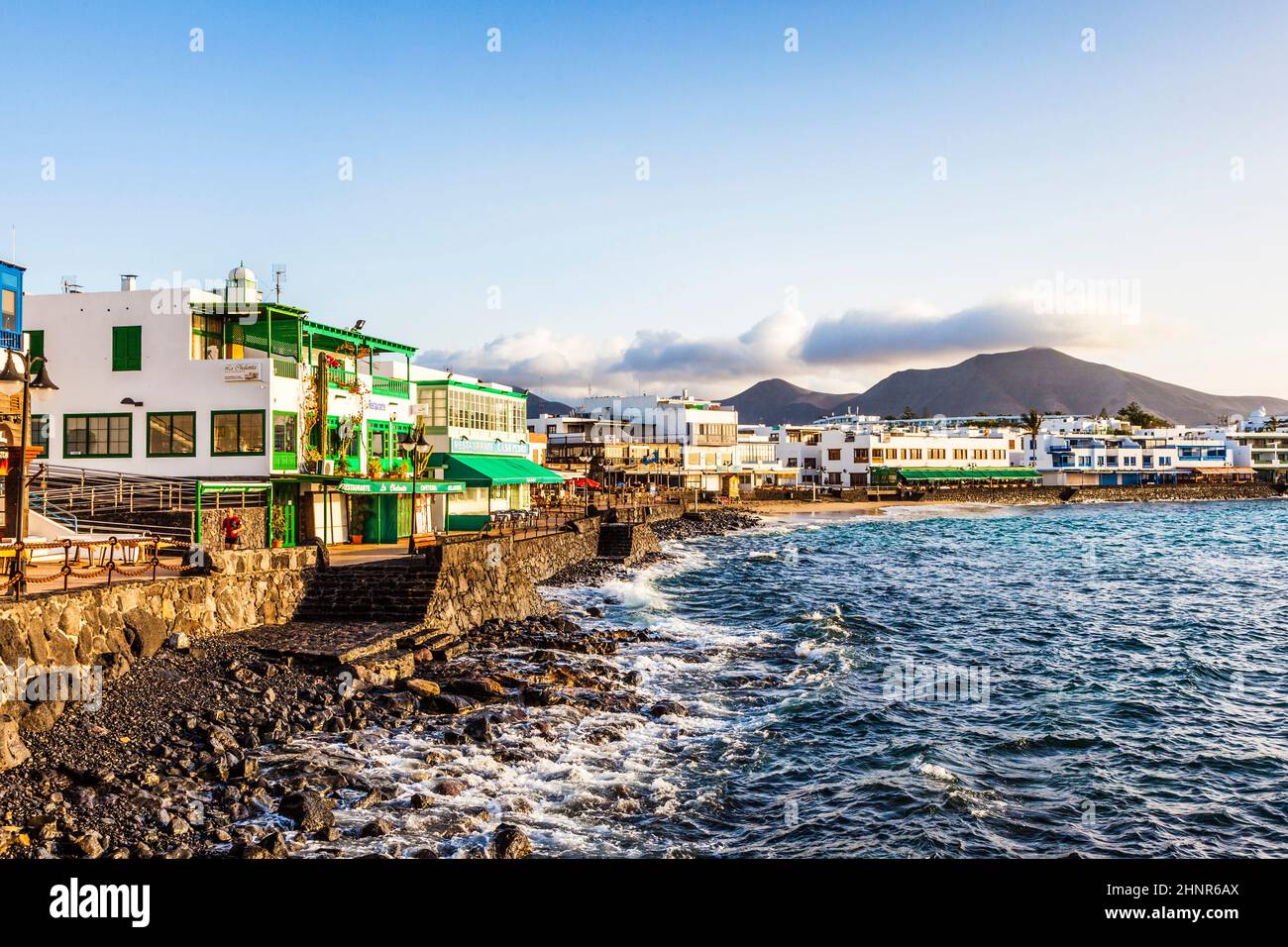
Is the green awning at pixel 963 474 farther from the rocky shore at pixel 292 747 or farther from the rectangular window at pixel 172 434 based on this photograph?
the rocky shore at pixel 292 747

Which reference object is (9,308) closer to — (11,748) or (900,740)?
(11,748)

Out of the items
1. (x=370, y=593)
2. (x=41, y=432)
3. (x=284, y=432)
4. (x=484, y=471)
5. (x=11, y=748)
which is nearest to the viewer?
(x=11, y=748)

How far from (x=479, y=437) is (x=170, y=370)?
59.7 ft

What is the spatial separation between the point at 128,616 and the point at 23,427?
4.69 metres

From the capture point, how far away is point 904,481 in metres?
117

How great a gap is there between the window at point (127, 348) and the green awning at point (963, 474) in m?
100

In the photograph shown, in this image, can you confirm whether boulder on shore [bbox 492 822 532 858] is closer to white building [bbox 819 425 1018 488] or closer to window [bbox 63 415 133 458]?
window [bbox 63 415 133 458]

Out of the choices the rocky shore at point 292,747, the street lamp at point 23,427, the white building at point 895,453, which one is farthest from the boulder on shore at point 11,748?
the white building at point 895,453

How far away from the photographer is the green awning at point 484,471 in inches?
1666

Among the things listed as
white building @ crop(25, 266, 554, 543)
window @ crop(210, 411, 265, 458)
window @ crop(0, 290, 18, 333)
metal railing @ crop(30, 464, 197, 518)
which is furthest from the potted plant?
window @ crop(0, 290, 18, 333)

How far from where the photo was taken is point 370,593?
26.2 m

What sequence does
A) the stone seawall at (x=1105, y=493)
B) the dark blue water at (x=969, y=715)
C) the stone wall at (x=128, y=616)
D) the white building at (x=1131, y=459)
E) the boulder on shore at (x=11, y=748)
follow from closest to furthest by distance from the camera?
the boulder on shore at (x=11, y=748) → the dark blue water at (x=969, y=715) → the stone wall at (x=128, y=616) → the stone seawall at (x=1105, y=493) → the white building at (x=1131, y=459)

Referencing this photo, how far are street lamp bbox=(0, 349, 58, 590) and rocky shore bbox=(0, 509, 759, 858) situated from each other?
381cm

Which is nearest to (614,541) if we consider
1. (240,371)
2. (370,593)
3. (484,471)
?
(484,471)
